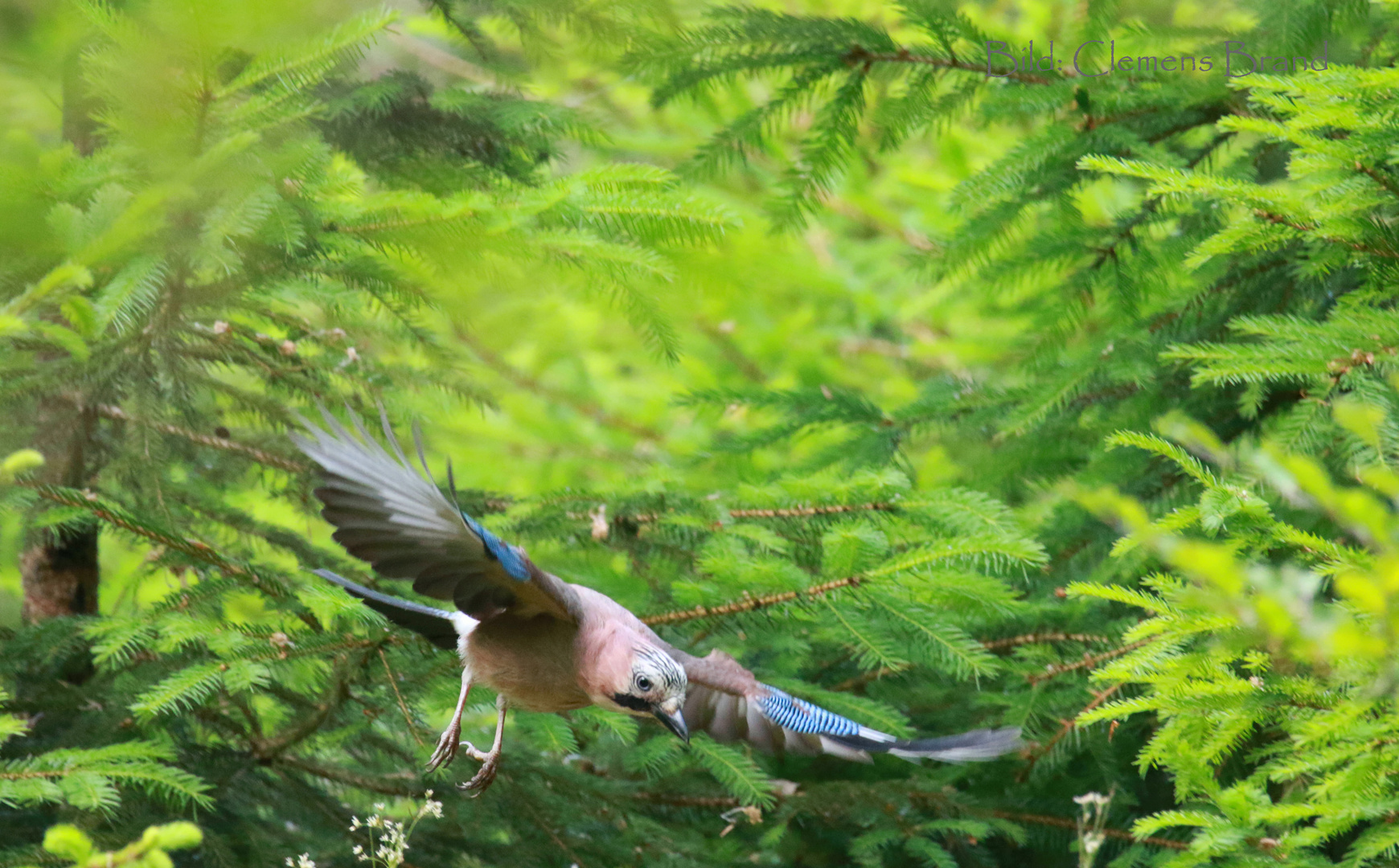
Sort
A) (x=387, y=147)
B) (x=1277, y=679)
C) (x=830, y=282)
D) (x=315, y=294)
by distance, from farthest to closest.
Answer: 1. (x=830, y=282)
2. (x=387, y=147)
3. (x=315, y=294)
4. (x=1277, y=679)

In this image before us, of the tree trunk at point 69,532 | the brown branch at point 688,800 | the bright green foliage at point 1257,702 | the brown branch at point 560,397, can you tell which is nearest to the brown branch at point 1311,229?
the bright green foliage at point 1257,702

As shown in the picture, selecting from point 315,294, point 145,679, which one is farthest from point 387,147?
point 145,679

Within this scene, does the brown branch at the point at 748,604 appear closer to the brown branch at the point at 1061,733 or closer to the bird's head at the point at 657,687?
the bird's head at the point at 657,687

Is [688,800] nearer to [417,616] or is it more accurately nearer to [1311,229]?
[417,616]

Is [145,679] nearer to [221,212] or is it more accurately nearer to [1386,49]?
[221,212]

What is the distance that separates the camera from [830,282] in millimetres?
6555

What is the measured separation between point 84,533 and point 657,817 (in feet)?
6.62

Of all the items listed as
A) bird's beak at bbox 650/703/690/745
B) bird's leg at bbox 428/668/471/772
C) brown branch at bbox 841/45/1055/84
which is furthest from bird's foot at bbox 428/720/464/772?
brown branch at bbox 841/45/1055/84

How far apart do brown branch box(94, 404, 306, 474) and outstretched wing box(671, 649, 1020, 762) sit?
4.67 feet

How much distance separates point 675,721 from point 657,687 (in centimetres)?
9

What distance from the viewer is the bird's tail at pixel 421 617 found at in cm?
281

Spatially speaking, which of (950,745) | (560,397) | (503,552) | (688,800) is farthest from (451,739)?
(560,397)

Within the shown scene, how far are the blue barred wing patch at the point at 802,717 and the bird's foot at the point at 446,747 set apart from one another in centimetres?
77

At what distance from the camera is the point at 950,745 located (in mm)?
2918
